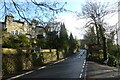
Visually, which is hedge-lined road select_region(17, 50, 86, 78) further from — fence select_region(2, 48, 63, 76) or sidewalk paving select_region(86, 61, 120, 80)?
fence select_region(2, 48, 63, 76)

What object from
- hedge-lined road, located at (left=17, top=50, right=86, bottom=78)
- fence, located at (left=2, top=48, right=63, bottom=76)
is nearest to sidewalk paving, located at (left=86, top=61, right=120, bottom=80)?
hedge-lined road, located at (left=17, top=50, right=86, bottom=78)

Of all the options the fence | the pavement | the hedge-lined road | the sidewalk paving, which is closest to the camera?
the sidewalk paving

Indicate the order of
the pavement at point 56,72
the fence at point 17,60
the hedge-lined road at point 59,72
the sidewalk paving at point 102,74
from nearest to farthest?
the sidewalk paving at point 102,74 < the pavement at point 56,72 < the hedge-lined road at point 59,72 < the fence at point 17,60

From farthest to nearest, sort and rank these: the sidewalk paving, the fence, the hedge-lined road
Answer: the fence < the hedge-lined road < the sidewalk paving

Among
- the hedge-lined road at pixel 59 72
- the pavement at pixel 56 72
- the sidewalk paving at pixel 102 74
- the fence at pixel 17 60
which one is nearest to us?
the sidewalk paving at pixel 102 74

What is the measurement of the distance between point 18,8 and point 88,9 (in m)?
46.8

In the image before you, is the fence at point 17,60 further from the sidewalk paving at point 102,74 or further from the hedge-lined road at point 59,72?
the sidewalk paving at point 102,74

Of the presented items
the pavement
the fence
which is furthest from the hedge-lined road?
the fence

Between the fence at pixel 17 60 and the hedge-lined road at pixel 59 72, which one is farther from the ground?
the fence at pixel 17 60

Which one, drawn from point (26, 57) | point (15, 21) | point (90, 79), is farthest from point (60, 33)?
point (15, 21)

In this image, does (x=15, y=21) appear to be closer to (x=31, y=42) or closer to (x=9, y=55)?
(x=9, y=55)

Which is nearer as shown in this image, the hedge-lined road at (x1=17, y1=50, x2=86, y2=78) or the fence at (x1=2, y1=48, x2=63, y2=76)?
the hedge-lined road at (x1=17, y1=50, x2=86, y2=78)

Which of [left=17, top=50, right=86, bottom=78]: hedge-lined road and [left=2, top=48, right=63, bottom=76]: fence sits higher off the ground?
[left=2, top=48, right=63, bottom=76]: fence

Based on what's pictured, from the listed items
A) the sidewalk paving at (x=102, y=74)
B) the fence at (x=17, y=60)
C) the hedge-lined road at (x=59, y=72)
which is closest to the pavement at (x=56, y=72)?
the hedge-lined road at (x=59, y=72)
